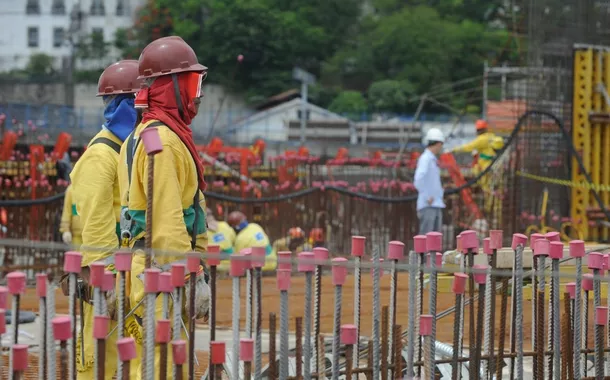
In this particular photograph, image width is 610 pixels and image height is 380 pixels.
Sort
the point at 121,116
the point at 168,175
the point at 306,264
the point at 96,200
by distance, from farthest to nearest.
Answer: the point at 121,116
the point at 96,200
the point at 168,175
the point at 306,264

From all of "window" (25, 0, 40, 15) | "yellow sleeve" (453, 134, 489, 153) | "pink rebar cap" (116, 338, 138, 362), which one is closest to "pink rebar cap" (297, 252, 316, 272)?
"pink rebar cap" (116, 338, 138, 362)

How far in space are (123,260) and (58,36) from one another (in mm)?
82362

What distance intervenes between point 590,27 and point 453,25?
216 ft

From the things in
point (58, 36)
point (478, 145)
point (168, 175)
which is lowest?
point (168, 175)

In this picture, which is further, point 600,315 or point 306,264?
point 600,315

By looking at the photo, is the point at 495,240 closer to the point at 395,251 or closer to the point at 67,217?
the point at 395,251

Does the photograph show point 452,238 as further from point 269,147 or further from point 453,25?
point 453,25

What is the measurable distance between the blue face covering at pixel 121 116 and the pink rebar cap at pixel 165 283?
1.73 metres

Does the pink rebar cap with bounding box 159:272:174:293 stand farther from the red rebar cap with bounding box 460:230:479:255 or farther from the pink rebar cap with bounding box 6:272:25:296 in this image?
the red rebar cap with bounding box 460:230:479:255

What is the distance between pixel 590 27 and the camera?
14977 mm

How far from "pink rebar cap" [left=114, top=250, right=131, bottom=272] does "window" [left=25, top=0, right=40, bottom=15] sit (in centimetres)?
8110

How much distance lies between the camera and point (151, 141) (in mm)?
4738

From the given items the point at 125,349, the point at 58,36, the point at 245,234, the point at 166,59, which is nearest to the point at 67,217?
the point at 245,234

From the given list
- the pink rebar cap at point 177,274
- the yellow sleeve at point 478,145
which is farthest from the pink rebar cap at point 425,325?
the yellow sleeve at point 478,145
